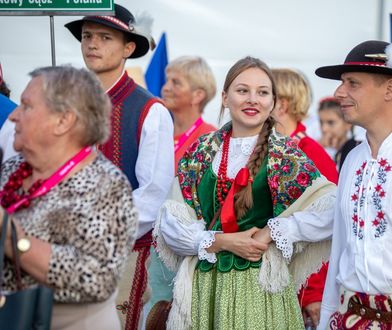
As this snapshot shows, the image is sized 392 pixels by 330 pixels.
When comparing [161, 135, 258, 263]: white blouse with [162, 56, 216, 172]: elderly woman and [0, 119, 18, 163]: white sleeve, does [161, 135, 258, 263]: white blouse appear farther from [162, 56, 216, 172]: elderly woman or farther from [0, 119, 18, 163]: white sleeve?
[162, 56, 216, 172]: elderly woman

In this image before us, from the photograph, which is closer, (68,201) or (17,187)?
(68,201)

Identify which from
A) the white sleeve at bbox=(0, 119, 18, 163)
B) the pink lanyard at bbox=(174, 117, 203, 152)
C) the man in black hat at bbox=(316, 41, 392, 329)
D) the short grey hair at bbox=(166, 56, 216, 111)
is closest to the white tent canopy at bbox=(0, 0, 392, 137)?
the short grey hair at bbox=(166, 56, 216, 111)

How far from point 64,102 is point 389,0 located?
6.38 meters

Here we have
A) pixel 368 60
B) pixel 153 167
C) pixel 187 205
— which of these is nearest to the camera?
pixel 368 60

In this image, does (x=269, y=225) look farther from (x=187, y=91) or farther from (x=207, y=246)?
(x=187, y=91)

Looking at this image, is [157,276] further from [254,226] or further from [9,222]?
[9,222]

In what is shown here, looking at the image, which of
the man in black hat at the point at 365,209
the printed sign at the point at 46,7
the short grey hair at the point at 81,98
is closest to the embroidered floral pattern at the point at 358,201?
the man in black hat at the point at 365,209

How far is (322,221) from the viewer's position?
4699mm

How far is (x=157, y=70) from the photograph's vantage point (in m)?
8.54

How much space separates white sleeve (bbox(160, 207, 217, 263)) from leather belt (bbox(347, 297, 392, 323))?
2.54 feet

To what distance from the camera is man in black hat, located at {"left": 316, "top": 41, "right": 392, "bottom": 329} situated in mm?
4238

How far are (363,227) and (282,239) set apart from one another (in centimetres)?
51

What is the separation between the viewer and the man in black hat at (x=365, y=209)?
4238mm


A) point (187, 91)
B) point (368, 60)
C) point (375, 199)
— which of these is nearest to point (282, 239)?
point (375, 199)
